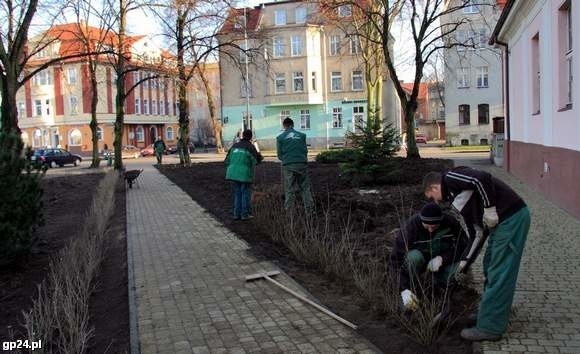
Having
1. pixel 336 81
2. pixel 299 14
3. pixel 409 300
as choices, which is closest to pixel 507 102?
pixel 409 300

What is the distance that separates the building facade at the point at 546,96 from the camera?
10406 millimetres

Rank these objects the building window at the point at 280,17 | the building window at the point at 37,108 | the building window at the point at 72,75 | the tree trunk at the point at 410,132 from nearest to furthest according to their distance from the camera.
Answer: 1. the tree trunk at the point at 410,132
2. the building window at the point at 280,17
3. the building window at the point at 72,75
4. the building window at the point at 37,108

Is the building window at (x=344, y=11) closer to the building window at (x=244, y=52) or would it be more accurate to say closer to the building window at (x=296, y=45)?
the building window at (x=244, y=52)

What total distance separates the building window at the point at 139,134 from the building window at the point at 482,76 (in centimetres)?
4372

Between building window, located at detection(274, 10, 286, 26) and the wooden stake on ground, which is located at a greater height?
building window, located at detection(274, 10, 286, 26)

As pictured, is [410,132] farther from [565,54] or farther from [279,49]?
[279,49]

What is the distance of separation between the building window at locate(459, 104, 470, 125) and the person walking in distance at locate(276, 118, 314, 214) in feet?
149

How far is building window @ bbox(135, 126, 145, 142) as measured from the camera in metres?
78.0

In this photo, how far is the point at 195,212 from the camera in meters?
12.7

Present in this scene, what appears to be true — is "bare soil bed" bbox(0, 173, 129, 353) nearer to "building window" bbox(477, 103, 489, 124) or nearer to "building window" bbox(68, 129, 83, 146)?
"building window" bbox(477, 103, 489, 124)

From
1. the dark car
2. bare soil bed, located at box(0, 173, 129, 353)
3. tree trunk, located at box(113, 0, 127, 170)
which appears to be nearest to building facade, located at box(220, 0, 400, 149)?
the dark car

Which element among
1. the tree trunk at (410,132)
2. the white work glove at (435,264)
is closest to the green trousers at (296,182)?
the white work glove at (435,264)

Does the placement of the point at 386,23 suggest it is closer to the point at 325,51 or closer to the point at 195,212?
the point at 195,212

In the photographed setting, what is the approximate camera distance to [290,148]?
430 inches
